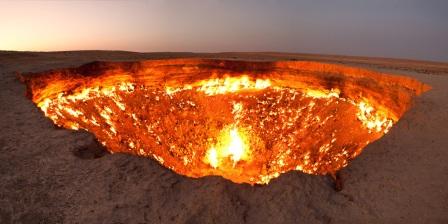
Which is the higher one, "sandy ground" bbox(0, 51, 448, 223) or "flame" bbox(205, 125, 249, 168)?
"sandy ground" bbox(0, 51, 448, 223)

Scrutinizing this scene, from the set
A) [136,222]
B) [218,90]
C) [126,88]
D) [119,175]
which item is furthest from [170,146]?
[136,222]

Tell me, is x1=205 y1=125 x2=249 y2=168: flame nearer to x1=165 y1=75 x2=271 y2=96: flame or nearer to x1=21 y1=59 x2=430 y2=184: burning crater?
x1=21 y1=59 x2=430 y2=184: burning crater

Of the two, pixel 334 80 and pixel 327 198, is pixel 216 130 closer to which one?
pixel 334 80

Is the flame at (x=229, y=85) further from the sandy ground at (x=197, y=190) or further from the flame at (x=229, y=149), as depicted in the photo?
the sandy ground at (x=197, y=190)

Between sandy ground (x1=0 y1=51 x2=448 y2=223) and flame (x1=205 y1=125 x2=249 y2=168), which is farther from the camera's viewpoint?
flame (x1=205 y1=125 x2=249 y2=168)

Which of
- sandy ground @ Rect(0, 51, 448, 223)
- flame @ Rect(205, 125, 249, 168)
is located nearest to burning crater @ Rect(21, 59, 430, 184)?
flame @ Rect(205, 125, 249, 168)

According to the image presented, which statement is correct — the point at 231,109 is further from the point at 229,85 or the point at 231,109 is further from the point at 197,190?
the point at 197,190
